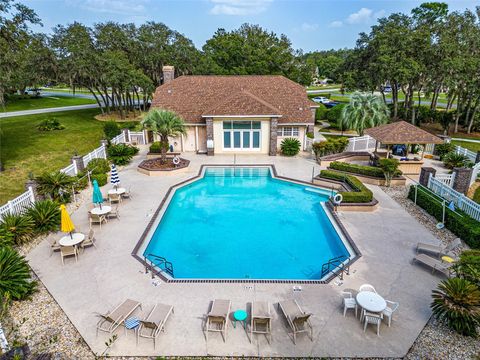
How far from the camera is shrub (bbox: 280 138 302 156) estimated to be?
26547mm

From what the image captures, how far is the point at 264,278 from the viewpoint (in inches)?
468

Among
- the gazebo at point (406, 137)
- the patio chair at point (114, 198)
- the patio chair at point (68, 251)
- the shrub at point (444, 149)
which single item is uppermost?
the gazebo at point (406, 137)

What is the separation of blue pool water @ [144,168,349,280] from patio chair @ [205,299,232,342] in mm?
2794

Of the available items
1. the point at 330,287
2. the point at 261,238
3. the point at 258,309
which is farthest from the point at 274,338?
the point at 261,238

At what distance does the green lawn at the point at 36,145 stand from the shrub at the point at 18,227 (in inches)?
212

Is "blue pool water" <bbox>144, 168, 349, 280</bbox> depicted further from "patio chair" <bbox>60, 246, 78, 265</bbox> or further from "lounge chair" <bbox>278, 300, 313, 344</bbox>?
"patio chair" <bbox>60, 246, 78, 265</bbox>

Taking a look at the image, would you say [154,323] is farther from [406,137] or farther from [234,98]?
[234,98]

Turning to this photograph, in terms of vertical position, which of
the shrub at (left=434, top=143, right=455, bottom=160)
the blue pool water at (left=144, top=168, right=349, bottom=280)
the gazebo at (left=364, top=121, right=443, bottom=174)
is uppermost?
the gazebo at (left=364, top=121, right=443, bottom=174)

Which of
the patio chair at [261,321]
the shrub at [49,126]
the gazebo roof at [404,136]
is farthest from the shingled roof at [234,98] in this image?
the patio chair at [261,321]

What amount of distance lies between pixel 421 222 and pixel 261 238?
811cm

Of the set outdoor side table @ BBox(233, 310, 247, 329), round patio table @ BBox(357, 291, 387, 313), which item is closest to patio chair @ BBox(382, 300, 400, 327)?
round patio table @ BBox(357, 291, 387, 313)

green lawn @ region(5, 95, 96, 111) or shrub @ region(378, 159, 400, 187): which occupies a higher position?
green lawn @ region(5, 95, 96, 111)

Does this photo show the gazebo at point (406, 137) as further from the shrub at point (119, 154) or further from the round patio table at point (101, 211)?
the shrub at point (119, 154)

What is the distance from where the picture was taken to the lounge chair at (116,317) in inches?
344
